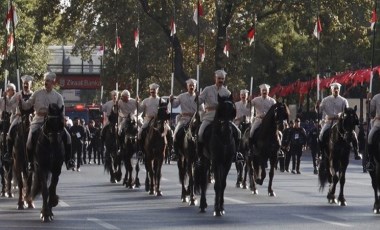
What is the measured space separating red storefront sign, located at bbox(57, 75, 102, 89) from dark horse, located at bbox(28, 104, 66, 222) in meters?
91.3

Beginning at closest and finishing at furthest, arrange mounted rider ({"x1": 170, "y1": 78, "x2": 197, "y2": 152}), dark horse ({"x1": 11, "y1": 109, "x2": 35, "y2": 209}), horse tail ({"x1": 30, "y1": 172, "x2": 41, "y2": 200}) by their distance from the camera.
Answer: horse tail ({"x1": 30, "y1": 172, "x2": 41, "y2": 200}) → dark horse ({"x1": 11, "y1": 109, "x2": 35, "y2": 209}) → mounted rider ({"x1": 170, "y1": 78, "x2": 197, "y2": 152})

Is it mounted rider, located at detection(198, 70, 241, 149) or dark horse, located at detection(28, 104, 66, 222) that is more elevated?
mounted rider, located at detection(198, 70, 241, 149)

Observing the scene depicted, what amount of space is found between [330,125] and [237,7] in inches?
1402

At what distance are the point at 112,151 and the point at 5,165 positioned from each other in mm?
8066

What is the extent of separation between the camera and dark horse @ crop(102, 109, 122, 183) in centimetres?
3606

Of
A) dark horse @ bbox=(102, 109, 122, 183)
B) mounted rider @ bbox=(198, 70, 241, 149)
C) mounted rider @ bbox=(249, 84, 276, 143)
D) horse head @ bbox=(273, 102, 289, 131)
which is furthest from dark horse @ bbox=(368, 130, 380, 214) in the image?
dark horse @ bbox=(102, 109, 122, 183)

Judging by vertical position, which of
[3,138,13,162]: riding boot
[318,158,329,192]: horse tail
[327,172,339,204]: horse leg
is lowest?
[327,172,339,204]: horse leg

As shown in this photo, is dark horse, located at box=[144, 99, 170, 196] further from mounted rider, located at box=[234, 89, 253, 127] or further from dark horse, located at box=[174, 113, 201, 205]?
mounted rider, located at box=[234, 89, 253, 127]

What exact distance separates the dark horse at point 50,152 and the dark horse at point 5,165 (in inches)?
195

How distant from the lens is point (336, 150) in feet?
92.6

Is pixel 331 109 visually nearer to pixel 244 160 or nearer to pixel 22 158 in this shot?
pixel 244 160

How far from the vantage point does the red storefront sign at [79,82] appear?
115m

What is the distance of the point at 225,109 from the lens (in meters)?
24.1

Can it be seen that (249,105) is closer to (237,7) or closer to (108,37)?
(237,7)
